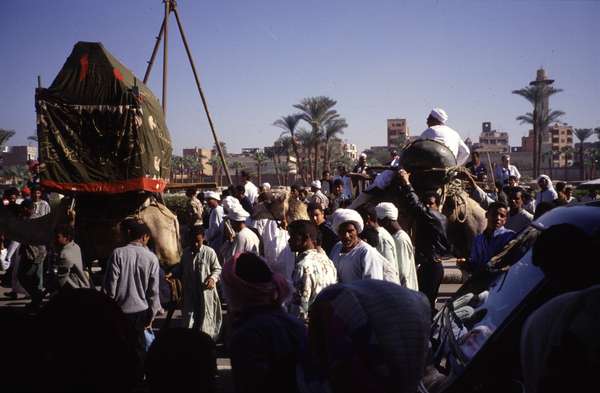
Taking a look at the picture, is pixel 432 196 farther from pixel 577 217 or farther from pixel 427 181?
pixel 577 217

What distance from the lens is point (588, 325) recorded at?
2.27 m

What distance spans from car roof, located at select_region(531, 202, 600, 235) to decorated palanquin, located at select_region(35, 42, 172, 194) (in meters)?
6.63

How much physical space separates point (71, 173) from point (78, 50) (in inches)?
76.6

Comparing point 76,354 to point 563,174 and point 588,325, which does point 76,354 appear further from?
point 563,174

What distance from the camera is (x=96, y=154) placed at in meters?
9.28

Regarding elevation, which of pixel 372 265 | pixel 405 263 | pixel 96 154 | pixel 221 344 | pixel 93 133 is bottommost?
pixel 221 344

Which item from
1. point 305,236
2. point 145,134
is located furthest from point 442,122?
point 305,236

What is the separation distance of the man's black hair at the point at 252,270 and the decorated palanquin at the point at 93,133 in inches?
254

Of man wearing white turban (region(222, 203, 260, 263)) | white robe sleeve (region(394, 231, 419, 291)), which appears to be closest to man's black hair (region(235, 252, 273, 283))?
white robe sleeve (region(394, 231, 419, 291))

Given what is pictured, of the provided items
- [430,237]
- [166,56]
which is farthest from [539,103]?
[430,237]

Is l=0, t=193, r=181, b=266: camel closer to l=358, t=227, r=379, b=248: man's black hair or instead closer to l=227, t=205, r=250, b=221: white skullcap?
l=227, t=205, r=250, b=221: white skullcap

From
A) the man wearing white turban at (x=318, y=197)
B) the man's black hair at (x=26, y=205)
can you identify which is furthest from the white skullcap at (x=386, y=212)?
the man's black hair at (x=26, y=205)

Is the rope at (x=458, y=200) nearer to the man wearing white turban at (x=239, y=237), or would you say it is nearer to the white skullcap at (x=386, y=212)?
the white skullcap at (x=386, y=212)

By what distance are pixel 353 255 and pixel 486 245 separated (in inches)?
62.5
